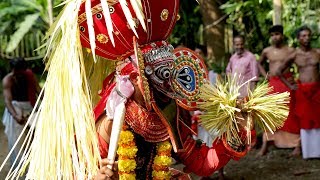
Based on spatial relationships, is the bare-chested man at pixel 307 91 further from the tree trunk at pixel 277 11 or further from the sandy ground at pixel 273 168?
the tree trunk at pixel 277 11

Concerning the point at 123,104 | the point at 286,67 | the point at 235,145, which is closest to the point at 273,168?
the point at 286,67

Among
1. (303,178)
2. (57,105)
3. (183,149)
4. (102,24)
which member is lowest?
(303,178)

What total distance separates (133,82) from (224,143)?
53 centimetres

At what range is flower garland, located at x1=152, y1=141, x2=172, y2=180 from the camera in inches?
116

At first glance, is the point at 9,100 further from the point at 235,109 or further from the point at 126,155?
the point at 235,109

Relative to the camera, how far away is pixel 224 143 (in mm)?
2959

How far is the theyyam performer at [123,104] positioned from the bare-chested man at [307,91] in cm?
460

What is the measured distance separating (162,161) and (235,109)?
42 cm

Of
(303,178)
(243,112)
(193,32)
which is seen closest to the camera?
(243,112)

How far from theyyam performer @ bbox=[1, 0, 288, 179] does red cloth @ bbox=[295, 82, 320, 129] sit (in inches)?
187

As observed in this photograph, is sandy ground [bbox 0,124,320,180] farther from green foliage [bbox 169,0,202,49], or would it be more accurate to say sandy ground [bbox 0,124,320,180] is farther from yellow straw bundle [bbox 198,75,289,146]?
green foliage [bbox 169,0,202,49]

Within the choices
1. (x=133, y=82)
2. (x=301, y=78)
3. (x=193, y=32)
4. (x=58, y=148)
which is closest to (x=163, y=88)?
(x=133, y=82)

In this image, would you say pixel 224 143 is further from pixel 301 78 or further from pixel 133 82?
pixel 301 78

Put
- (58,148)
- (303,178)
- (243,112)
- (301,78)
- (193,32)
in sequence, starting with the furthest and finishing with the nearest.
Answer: (193,32)
(301,78)
(303,178)
(243,112)
(58,148)
